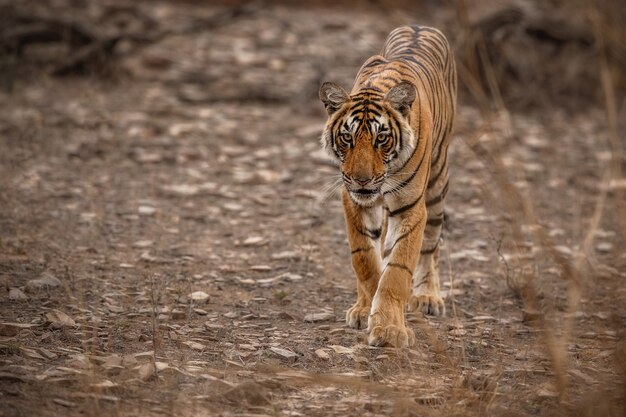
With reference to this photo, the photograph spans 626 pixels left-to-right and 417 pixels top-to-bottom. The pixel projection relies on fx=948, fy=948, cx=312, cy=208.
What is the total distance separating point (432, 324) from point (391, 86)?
4.33 ft

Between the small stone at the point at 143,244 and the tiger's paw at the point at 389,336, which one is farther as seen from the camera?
the small stone at the point at 143,244

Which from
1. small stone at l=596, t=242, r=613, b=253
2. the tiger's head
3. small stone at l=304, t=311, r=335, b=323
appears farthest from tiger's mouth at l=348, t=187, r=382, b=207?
small stone at l=596, t=242, r=613, b=253

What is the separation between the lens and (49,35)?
10016 millimetres

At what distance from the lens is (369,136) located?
4.61 metres

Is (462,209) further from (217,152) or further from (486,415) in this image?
(486,415)

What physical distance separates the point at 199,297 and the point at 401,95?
169cm

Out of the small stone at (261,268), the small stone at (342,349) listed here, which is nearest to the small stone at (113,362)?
the small stone at (342,349)

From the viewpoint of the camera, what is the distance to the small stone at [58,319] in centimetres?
464

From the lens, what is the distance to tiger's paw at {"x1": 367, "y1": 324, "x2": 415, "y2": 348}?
15.2ft

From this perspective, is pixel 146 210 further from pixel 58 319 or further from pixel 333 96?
pixel 333 96

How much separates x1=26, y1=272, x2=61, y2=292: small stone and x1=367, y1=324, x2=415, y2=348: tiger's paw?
185 centimetres

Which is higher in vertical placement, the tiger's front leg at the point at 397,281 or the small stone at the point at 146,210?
the tiger's front leg at the point at 397,281

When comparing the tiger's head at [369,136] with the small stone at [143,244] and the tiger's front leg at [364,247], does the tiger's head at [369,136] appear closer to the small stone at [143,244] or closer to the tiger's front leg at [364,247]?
the tiger's front leg at [364,247]

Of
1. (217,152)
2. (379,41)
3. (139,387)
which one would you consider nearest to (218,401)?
(139,387)
